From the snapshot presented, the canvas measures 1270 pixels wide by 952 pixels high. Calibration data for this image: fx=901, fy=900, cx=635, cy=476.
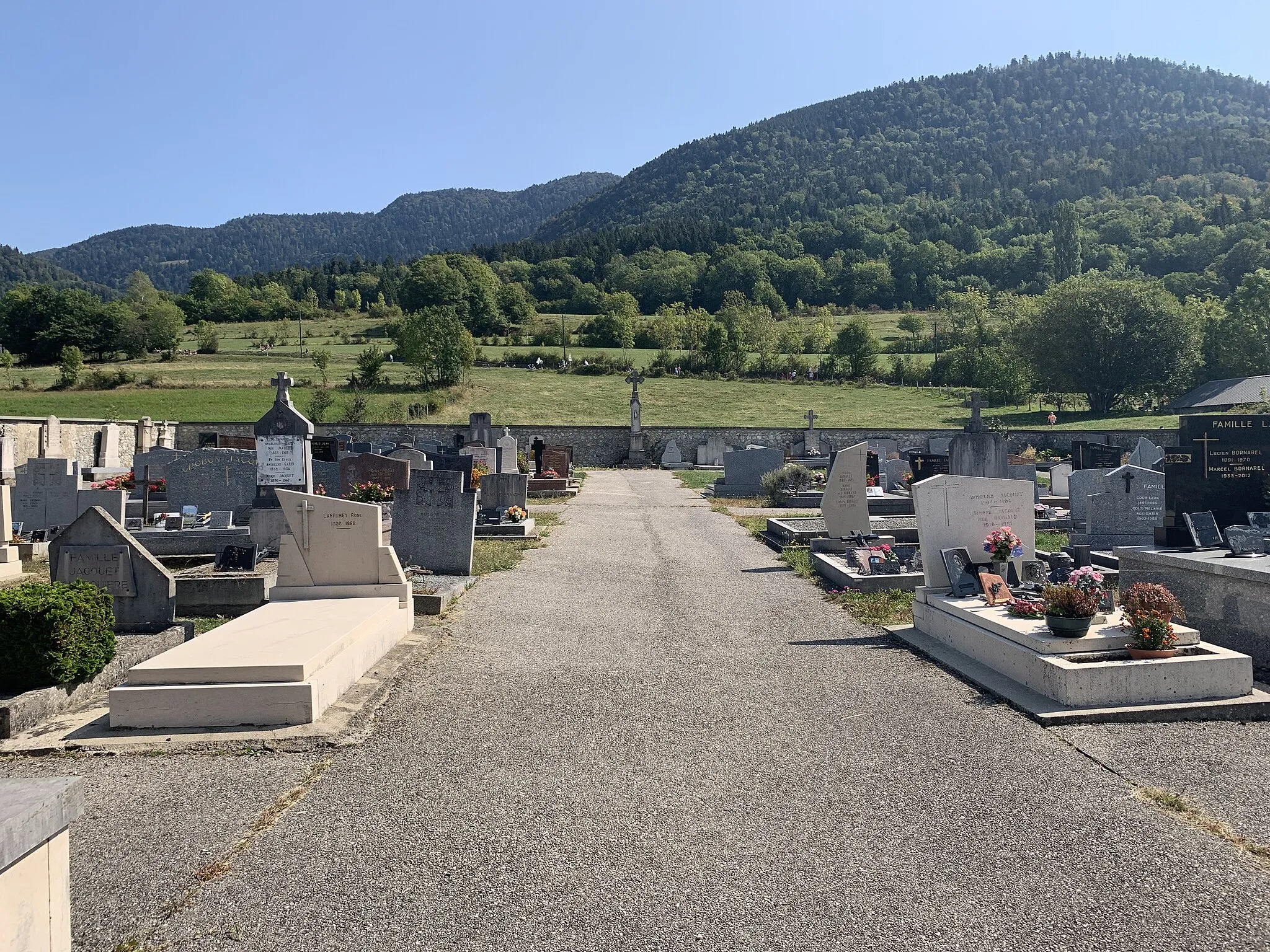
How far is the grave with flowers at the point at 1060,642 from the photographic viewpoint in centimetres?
587

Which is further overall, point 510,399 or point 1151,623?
point 510,399

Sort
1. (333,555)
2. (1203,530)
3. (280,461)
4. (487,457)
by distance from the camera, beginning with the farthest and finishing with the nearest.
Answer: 1. (487,457)
2. (280,461)
3. (1203,530)
4. (333,555)

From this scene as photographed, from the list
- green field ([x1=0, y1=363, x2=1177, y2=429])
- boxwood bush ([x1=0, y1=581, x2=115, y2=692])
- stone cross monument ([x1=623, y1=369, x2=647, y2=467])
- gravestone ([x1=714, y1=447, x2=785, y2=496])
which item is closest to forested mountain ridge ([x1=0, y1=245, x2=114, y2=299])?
green field ([x1=0, y1=363, x2=1177, y2=429])

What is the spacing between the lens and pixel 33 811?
93.6 inches

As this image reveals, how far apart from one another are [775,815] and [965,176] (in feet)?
634

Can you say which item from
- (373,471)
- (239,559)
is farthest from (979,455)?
(239,559)

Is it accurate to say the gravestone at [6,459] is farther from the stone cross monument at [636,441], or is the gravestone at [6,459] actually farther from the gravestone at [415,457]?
the stone cross monument at [636,441]

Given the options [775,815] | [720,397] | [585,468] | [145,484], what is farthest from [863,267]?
[775,815]

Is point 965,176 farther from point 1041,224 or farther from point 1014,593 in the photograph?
point 1014,593

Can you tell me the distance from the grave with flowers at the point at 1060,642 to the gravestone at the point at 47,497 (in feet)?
44.8

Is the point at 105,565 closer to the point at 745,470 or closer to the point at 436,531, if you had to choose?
the point at 436,531

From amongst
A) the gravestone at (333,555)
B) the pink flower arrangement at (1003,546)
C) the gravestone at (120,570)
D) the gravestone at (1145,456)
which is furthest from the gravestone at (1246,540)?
the gravestone at (1145,456)

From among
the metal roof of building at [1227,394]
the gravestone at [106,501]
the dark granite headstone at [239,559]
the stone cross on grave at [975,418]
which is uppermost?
the metal roof of building at [1227,394]

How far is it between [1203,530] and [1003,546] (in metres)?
2.17
